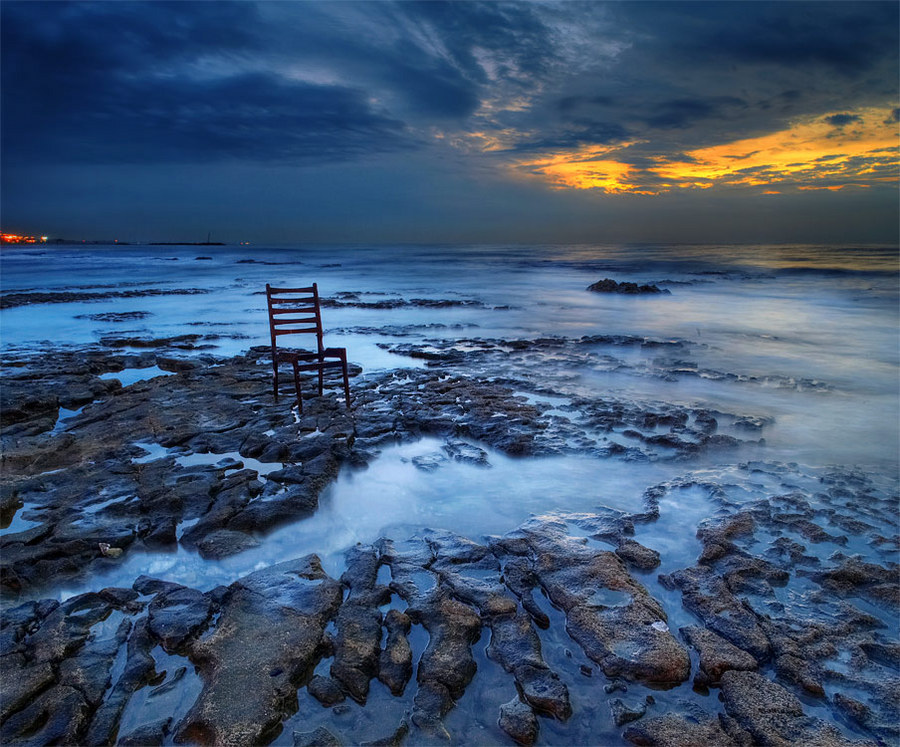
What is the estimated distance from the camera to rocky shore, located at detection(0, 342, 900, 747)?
2.04m

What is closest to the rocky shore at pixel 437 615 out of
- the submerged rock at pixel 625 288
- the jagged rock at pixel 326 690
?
the jagged rock at pixel 326 690

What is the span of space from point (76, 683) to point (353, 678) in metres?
1.16

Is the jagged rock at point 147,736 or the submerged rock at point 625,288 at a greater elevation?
the jagged rock at point 147,736

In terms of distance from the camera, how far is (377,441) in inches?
197

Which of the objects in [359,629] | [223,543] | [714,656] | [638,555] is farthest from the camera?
[223,543]

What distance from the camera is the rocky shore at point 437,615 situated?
2043 millimetres

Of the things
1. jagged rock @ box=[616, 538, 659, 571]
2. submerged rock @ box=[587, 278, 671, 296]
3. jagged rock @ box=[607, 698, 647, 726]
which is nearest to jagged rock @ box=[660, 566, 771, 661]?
jagged rock @ box=[616, 538, 659, 571]

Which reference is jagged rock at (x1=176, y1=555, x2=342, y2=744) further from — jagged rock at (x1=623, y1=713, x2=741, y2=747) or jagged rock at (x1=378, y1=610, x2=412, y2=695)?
jagged rock at (x1=623, y1=713, x2=741, y2=747)

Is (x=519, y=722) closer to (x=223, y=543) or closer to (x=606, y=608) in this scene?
(x=606, y=608)

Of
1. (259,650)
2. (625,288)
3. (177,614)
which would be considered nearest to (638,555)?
Answer: (259,650)

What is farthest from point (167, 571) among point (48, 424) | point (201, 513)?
point (48, 424)

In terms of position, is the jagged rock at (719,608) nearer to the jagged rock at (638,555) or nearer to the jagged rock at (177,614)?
the jagged rock at (638,555)

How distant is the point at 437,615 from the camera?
8.58 feet

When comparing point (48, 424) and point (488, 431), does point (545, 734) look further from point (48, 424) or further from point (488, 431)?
point (48, 424)
